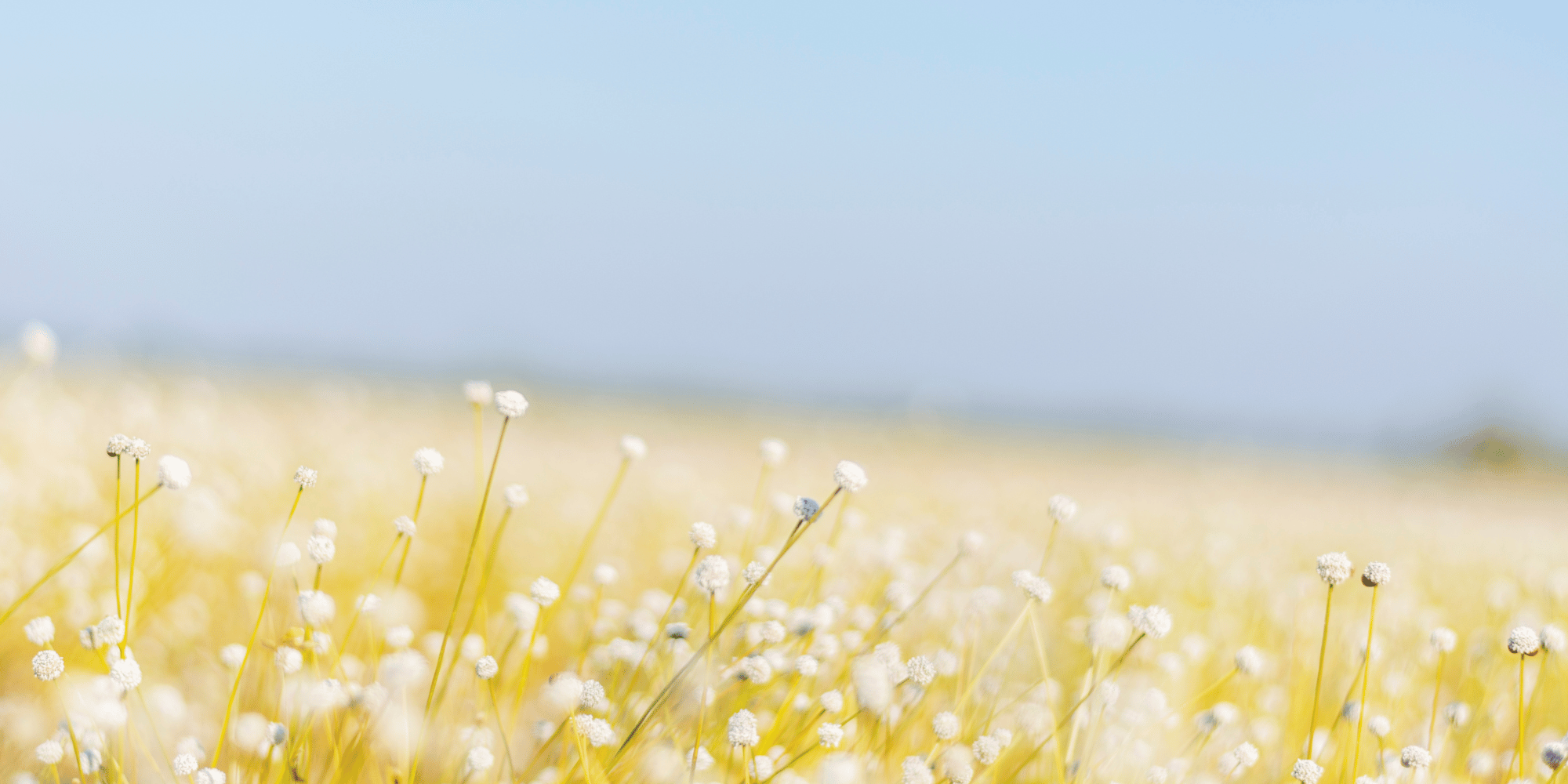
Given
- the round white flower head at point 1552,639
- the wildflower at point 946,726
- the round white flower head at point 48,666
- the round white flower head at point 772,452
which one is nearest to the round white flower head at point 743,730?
the wildflower at point 946,726

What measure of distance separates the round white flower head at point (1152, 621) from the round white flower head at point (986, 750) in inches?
15.4

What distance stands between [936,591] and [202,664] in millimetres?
2439

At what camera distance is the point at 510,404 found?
5.74 ft

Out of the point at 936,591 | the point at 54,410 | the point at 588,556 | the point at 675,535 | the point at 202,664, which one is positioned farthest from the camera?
the point at 54,410

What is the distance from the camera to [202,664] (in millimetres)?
2594

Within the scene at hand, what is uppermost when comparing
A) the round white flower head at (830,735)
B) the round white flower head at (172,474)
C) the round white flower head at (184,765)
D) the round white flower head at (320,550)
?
the round white flower head at (172,474)

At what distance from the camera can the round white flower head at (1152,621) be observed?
179 cm

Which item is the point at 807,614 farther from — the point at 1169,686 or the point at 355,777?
the point at 1169,686

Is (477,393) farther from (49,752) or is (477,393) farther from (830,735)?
(830,735)

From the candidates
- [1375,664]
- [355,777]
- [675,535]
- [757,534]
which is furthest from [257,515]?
[1375,664]

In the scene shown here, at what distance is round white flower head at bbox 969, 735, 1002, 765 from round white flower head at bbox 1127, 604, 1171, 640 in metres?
0.39

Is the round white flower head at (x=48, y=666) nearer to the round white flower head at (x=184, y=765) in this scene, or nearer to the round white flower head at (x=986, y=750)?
the round white flower head at (x=184, y=765)

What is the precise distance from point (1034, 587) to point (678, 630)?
775mm

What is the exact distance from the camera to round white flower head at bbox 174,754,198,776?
1493mm
